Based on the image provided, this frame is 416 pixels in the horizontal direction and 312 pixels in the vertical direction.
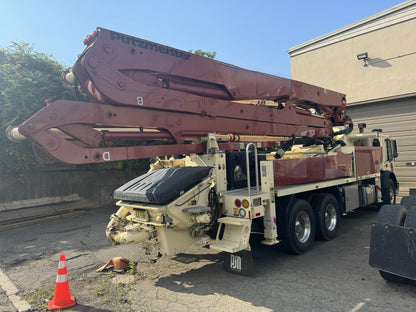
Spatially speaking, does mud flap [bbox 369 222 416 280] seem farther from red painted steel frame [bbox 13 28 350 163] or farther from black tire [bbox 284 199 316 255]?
red painted steel frame [bbox 13 28 350 163]

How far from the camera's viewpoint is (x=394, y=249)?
4121 mm

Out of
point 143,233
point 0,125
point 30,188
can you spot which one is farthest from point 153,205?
point 30,188

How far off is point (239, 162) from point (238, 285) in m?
2.15

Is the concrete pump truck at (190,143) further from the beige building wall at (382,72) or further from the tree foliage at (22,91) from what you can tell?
the beige building wall at (382,72)

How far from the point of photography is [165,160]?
252 inches

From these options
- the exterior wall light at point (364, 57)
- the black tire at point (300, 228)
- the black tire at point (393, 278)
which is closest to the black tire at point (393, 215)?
the black tire at point (393, 278)

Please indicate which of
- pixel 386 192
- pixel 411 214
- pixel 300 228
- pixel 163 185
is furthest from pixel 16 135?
pixel 386 192

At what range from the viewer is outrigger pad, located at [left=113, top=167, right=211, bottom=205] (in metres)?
4.30

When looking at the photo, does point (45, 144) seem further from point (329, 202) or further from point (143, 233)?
point (329, 202)

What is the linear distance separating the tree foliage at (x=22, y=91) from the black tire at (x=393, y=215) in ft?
29.5

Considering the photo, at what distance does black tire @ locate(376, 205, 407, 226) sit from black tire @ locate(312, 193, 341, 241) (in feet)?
6.38

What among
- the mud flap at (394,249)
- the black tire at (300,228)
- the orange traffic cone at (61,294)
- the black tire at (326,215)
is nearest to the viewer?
the mud flap at (394,249)

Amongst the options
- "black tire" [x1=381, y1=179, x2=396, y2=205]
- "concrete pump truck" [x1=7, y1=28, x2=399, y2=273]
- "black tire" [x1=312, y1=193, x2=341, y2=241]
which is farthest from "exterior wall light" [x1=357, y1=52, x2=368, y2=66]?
"black tire" [x1=312, y1=193, x2=341, y2=241]

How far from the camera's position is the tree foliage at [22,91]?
895 centimetres
